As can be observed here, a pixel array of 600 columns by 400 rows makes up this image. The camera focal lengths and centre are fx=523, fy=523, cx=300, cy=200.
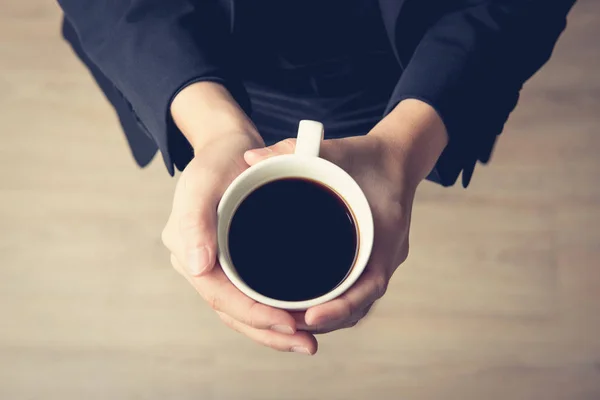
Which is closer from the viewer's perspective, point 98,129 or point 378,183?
point 378,183

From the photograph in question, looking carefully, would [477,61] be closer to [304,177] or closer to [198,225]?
[304,177]

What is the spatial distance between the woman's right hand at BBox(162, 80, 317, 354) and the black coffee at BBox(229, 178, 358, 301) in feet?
0.08

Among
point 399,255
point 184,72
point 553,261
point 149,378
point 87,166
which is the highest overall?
point 184,72

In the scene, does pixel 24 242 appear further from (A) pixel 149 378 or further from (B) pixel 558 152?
(B) pixel 558 152

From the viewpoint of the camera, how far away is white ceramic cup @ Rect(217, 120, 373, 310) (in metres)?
0.47

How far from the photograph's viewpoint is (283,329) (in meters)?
0.51

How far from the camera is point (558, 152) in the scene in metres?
1.36

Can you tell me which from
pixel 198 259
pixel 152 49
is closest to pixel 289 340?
pixel 198 259

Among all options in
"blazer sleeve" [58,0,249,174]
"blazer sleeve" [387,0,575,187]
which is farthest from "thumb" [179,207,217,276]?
"blazer sleeve" [387,0,575,187]

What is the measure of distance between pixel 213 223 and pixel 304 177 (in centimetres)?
10

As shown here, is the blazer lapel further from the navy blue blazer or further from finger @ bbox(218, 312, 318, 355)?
finger @ bbox(218, 312, 318, 355)

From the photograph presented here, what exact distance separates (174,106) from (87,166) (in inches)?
30.3

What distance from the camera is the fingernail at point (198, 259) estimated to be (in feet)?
1.56

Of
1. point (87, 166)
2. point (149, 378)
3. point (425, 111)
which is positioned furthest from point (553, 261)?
point (87, 166)
